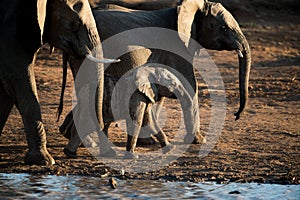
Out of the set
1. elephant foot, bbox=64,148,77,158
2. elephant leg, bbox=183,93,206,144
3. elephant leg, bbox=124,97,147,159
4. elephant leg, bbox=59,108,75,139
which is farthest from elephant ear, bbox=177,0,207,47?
elephant foot, bbox=64,148,77,158

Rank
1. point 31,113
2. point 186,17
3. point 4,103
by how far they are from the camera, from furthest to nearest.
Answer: point 186,17, point 4,103, point 31,113

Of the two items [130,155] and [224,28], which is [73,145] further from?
[224,28]

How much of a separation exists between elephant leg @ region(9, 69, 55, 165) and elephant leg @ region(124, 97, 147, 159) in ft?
2.76

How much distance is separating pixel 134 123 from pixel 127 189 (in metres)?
1.00

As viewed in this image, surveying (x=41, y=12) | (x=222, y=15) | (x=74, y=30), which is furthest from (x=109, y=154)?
(x=222, y=15)

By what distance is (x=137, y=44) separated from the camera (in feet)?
31.2

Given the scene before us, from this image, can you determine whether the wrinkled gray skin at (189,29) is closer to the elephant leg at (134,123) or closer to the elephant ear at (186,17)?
the elephant ear at (186,17)

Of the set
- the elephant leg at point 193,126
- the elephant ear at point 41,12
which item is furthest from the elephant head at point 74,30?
the elephant leg at point 193,126

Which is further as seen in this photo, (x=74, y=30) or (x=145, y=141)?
(x=145, y=141)

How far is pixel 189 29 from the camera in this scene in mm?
9867

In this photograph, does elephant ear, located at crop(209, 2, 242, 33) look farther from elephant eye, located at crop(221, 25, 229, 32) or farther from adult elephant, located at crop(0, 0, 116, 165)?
adult elephant, located at crop(0, 0, 116, 165)

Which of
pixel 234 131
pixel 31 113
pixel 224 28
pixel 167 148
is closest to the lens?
pixel 31 113

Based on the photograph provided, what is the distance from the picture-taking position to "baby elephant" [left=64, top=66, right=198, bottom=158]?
28.6 feet

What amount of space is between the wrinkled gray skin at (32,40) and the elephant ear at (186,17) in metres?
1.67
